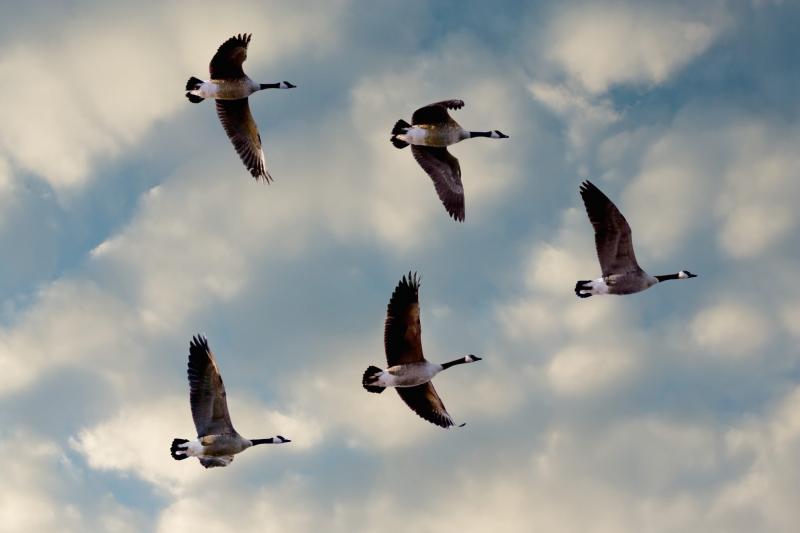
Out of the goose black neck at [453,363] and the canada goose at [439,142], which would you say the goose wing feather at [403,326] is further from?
the canada goose at [439,142]

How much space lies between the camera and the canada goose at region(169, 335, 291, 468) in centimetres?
2247

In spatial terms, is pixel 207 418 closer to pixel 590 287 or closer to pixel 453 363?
pixel 453 363

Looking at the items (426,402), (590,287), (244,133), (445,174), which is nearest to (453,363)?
(426,402)

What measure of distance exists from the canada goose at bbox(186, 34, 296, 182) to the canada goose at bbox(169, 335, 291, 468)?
18.4 feet

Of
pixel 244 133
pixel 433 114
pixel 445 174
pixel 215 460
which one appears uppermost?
pixel 244 133

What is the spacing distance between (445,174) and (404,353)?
5.77m

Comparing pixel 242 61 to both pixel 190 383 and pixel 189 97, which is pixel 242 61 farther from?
pixel 190 383

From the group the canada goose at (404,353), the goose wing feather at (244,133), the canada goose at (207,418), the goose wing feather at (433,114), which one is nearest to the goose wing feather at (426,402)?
the canada goose at (404,353)

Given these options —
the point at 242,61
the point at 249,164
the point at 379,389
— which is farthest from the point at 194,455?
the point at 242,61

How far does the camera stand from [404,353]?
22.2 metres

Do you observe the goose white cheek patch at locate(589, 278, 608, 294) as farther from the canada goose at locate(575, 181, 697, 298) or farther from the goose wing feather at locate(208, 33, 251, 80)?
the goose wing feather at locate(208, 33, 251, 80)

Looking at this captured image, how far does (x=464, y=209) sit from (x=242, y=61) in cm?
630

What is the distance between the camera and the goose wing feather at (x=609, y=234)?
73.2 ft

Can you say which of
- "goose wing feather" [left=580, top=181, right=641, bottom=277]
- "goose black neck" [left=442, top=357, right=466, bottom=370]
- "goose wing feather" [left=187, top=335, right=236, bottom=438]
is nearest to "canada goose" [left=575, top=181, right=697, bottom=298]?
"goose wing feather" [left=580, top=181, right=641, bottom=277]
